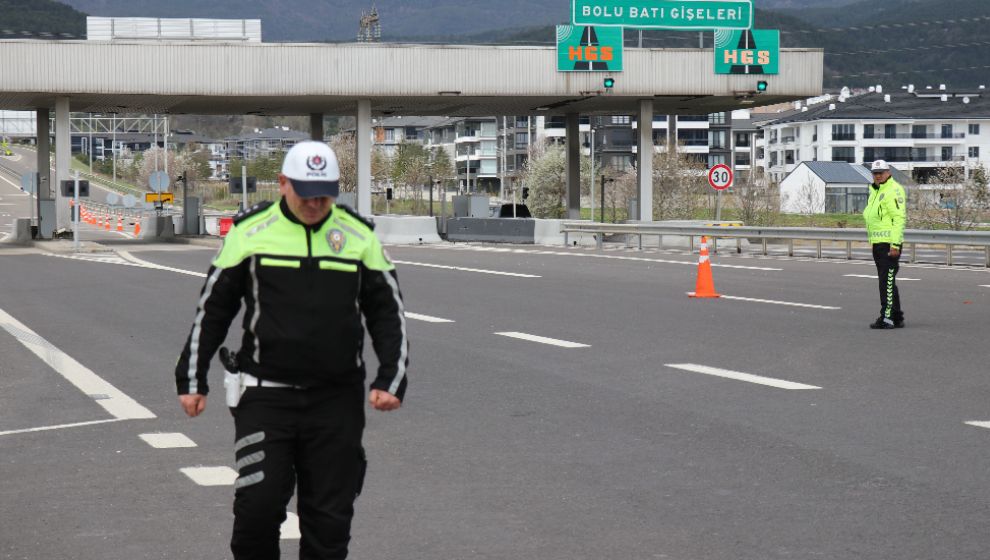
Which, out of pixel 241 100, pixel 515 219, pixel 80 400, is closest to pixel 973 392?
pixel 80 400

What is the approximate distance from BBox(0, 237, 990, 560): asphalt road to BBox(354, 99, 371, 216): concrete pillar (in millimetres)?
28126

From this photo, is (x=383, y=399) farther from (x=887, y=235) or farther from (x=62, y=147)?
(x=62, y=147)

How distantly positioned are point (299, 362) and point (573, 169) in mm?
47641

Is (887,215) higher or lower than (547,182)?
lower

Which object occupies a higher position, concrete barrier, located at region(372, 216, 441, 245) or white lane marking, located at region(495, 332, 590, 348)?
concrete barrier, located at region(372, 216, 441, 245)

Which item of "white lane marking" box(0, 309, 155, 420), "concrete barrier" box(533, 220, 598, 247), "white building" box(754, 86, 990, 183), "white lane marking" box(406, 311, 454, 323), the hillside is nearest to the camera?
"white lane marking" box(0, 309, 155, 420)

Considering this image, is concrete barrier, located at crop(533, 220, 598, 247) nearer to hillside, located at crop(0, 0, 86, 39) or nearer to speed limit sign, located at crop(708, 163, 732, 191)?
speed limit sign, located at crop(708, 163, 732, 191)

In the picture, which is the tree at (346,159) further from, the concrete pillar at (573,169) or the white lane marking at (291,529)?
the white lane marking at (291,529)

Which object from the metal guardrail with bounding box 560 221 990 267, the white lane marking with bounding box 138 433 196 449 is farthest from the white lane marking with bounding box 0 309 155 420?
the metal guardrail with bounding box 560 221 990 267

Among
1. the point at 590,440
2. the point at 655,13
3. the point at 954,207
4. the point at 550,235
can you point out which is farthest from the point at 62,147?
the point at 590,440

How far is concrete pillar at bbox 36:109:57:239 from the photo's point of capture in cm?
4594

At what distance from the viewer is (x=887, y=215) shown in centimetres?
1667

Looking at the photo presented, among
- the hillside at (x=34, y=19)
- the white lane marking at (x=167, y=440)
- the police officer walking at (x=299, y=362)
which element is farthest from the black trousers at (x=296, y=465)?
the hillside at (x=34, y=19)

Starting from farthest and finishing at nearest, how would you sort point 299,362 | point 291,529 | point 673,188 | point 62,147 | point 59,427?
point 673,188 < point 62,147 < point 59,427 < point 291,529 < point 299,362
